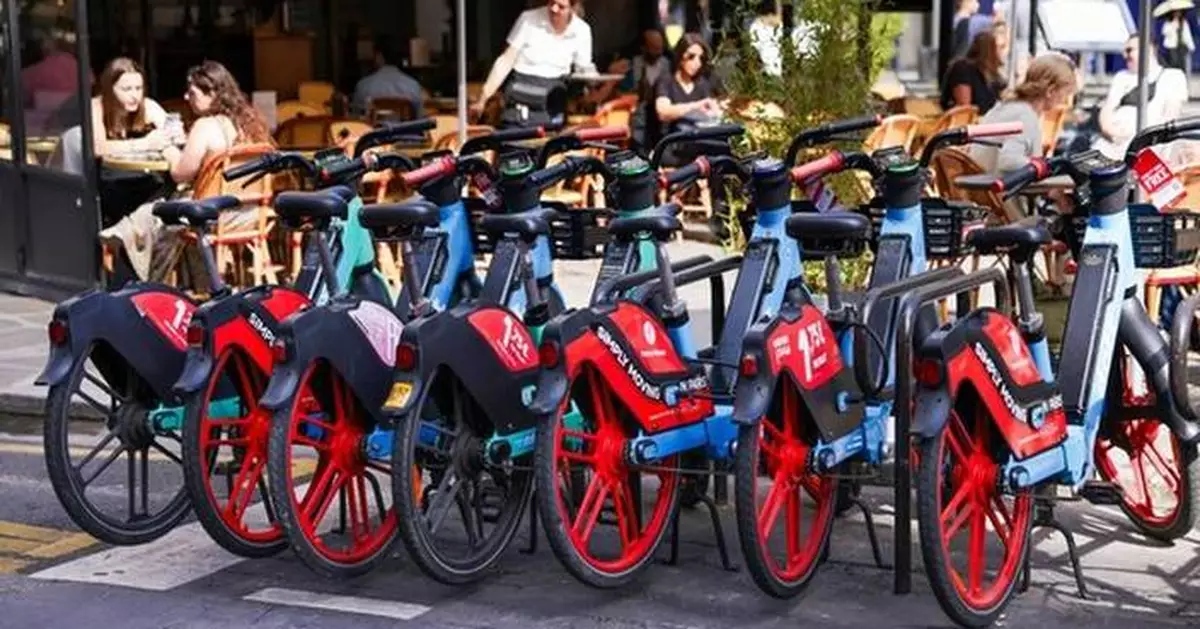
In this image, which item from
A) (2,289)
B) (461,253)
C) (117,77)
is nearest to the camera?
(461,253)

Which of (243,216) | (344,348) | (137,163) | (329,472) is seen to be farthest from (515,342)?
(137,163)

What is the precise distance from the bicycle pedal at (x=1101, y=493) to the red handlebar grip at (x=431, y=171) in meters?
2.35

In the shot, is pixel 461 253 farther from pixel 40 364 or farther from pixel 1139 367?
pixel 40 364

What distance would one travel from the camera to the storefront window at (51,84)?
12156 mm

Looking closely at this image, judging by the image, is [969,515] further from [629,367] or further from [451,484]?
[451,484]

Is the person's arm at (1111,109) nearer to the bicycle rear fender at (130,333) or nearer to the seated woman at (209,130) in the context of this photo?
the seated woman at (209,130)

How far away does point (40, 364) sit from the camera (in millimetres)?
10633

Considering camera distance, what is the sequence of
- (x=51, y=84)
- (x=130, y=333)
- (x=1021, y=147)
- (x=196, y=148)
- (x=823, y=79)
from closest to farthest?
(x=130, y=333)
(x=823, y=79)
(x=1021, y=147)
(x=196, y=148)
(x=51, y=84)

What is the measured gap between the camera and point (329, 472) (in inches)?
259

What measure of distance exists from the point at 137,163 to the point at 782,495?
6450mm

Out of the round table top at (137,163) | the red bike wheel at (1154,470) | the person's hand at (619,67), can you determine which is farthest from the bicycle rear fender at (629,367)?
the person's hand at (619,67)

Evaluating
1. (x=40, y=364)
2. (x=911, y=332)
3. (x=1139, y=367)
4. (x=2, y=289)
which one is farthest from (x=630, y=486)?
(x=2, y=289)

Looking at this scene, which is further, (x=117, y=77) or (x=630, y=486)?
(x=117, y=77)

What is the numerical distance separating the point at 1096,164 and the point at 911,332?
39.3 inches
